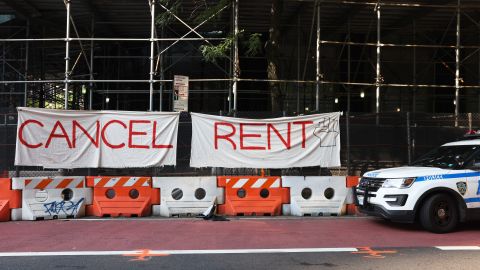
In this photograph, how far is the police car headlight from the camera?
8.91 m

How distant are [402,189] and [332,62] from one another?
42.3ft

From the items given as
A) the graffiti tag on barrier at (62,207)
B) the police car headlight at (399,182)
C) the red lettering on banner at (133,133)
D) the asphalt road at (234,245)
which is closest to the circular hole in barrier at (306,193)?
the asphalt road at (234,245)

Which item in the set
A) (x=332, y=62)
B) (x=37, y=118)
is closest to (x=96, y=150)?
(x=37, y=118)

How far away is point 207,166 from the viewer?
11453mm

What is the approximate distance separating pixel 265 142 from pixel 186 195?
2.19 m

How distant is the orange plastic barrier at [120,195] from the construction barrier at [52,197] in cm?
21

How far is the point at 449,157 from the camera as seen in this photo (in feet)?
31.6

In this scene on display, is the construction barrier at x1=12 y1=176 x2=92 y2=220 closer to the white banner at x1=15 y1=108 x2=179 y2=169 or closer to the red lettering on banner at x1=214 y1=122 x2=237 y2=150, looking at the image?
the white banner at x1=15 y1=108 x2=179 y2=169

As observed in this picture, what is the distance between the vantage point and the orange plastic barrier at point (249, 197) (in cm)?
1101

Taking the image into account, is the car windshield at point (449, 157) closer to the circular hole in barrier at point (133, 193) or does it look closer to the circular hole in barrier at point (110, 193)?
the circular hole in barrier at point (133, 193)

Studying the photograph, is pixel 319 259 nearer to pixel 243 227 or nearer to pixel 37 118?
pixel 243 227

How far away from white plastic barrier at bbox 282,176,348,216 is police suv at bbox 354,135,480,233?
6.28ft

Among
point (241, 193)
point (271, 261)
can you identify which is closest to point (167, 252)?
point (271, 261)

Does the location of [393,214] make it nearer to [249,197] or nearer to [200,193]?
[249,197]
